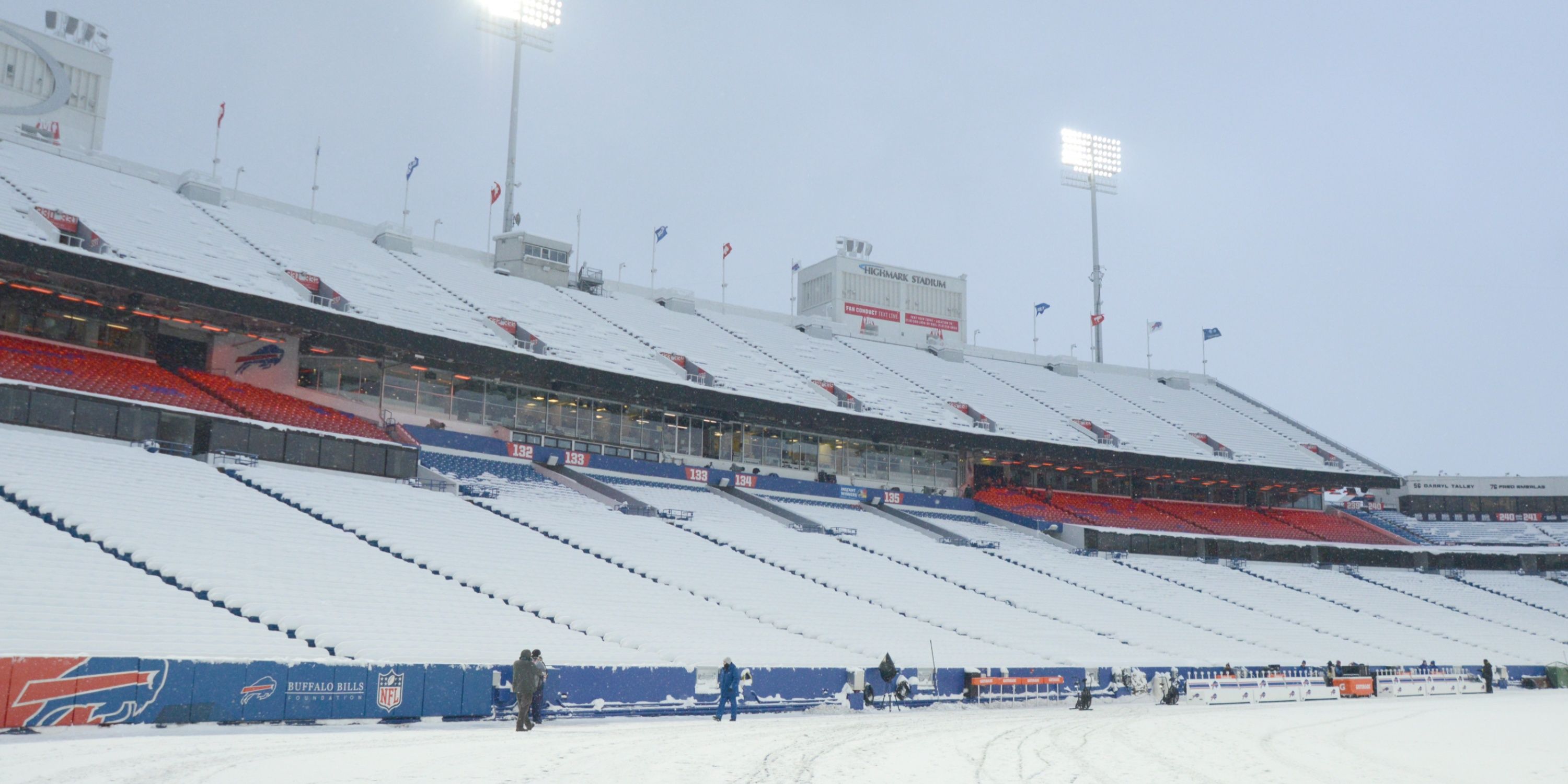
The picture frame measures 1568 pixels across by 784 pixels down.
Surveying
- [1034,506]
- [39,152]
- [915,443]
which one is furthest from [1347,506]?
[39,152]

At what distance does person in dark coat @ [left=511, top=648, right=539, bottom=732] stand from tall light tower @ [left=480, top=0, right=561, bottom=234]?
38.1 metres

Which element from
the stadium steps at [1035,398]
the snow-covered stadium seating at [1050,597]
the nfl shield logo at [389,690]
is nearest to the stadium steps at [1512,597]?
the stadium steps at [1035,398]

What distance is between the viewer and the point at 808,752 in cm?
1571

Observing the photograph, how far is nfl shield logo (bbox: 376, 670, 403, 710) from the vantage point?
17.9 m

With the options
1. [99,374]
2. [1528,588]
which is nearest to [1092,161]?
[1528,588]

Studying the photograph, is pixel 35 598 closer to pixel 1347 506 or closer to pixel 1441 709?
pixel 1441 709

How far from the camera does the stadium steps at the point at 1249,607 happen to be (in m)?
43.6

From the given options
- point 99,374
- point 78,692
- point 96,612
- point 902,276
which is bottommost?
point 78,692

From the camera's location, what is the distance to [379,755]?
13562 mm

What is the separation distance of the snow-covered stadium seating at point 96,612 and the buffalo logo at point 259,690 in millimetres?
488

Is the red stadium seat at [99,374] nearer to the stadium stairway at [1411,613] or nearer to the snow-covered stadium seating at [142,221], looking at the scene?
the snow-covered stadium seating at [142,221]

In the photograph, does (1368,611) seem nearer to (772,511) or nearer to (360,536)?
(772,511)

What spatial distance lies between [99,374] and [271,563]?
12.9 m

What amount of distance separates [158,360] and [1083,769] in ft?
105
